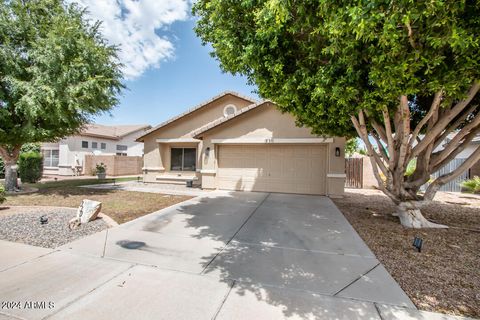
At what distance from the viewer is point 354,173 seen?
45.3 feet

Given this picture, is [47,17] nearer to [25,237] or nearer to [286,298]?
[25,237]

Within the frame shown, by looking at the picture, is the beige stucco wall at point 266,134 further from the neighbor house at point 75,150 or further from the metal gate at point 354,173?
the neighbor house at point 75,150

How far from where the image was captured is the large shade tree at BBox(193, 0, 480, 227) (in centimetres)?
293

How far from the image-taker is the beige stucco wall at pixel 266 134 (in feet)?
32.9

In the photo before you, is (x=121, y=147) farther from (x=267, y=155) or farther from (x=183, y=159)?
(x=267, y=155)

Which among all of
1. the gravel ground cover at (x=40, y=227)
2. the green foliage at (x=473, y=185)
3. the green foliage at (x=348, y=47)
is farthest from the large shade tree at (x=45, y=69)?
the green foliage at (x=473, y=185)

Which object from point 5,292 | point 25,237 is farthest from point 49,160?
point 5,292

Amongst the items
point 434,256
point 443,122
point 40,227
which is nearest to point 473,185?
point 443,122

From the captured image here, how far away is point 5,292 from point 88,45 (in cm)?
923

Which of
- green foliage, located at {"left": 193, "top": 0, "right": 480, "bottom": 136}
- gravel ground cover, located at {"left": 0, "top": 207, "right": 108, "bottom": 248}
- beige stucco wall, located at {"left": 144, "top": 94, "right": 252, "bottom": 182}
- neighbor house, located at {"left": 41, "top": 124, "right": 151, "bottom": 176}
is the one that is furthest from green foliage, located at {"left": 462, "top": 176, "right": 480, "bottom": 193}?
neighbor house, located at {"left": 41, "top": 124, "right": 151, "bottom": 176}

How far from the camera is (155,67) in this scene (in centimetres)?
1355

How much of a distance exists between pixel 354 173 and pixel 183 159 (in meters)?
11.1

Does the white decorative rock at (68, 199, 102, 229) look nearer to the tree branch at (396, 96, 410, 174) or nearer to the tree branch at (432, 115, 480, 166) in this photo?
the tree branch at (396, 96, 410, 174)

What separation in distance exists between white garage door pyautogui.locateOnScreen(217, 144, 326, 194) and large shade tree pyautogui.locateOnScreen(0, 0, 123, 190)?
6.57 metres
